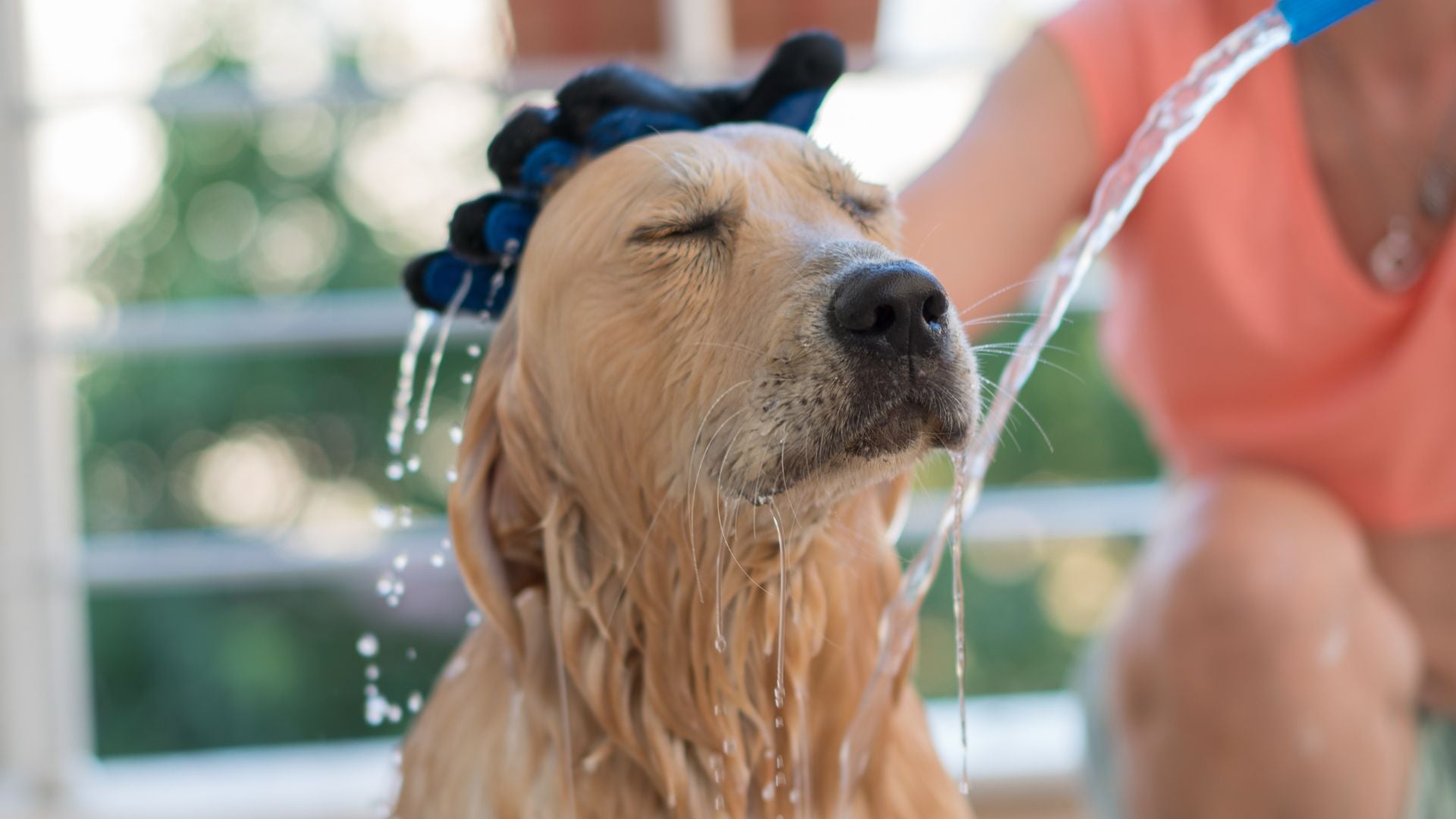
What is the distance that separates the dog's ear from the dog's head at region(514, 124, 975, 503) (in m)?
0.04

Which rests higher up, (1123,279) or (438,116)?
(438,116)

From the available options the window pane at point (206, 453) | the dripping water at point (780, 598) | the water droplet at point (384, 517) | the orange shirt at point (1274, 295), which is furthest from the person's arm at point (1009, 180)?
the window pane at point (206, 453)

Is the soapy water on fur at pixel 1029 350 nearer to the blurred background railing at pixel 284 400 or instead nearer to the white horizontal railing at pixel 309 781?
the blurred background railing at pixel 284 400

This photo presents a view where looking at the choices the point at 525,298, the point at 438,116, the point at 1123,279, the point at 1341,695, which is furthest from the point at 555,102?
the point at 438,116

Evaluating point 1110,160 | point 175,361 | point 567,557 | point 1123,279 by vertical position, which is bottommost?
point 175,361

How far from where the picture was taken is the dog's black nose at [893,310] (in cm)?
81

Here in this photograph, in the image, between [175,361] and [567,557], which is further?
[175,361]

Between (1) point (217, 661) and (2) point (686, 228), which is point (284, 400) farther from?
(2) point (686, 228)

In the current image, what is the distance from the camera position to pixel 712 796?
97 centimetres

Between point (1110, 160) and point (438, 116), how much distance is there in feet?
9.46

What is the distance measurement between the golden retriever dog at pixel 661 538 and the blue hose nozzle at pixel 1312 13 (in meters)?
0.40

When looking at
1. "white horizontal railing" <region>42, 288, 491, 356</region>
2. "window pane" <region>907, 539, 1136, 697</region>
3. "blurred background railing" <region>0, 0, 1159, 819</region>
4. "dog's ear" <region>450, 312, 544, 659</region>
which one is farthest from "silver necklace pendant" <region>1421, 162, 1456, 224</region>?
"window pane" <region>907, 539, 1136, 697</region>

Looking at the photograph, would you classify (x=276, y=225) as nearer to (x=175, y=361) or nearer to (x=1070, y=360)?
(x=175, y=361)

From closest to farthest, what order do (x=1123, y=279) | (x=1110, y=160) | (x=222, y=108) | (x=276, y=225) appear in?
(x=1110, y=160)
(x=1123, y=279)
(x=222, y=108)
(x=276, y=225)
